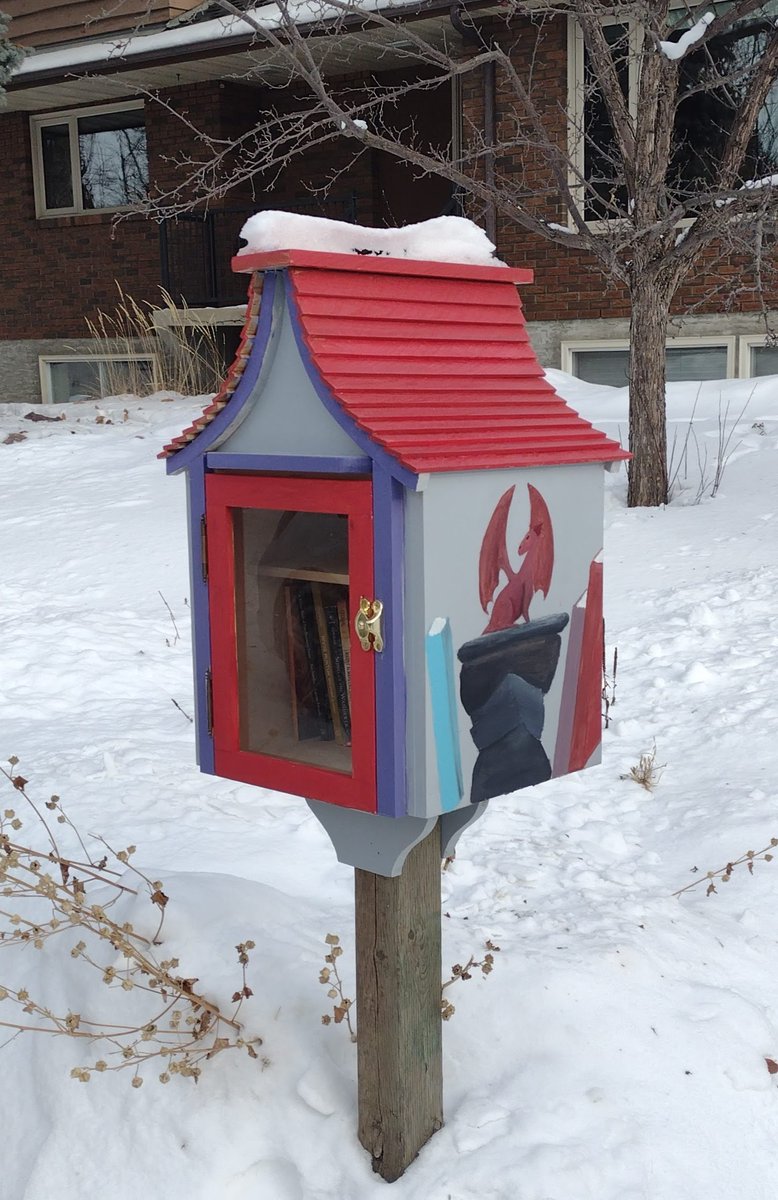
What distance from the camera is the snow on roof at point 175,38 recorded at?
33.9 feet

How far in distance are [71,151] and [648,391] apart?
390 inches

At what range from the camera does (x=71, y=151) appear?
47.4ft

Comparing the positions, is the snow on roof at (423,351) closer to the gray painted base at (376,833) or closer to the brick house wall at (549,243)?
the gray painted base at (376,833)

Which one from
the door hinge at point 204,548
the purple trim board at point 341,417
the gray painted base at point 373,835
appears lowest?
the gray painted base at point 373,835

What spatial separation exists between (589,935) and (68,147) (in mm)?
13706

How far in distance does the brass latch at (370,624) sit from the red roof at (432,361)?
25 centimetres

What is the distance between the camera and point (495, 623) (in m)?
2.20

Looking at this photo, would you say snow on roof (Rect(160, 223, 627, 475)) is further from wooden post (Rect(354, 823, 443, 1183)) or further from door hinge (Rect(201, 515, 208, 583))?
wooden post (Rect(354, 823, 443, 1183))

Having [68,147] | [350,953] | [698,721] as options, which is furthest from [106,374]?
[350,953]

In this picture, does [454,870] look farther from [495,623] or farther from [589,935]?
[495,623]

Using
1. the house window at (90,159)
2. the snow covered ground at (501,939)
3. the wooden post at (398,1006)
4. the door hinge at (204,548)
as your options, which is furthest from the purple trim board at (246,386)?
the house window at (90,159)

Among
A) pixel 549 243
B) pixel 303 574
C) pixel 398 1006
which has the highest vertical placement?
pixel 549 243

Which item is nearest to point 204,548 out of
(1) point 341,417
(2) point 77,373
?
(1) point 341,417

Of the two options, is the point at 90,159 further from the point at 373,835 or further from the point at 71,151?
the point at 373,835
